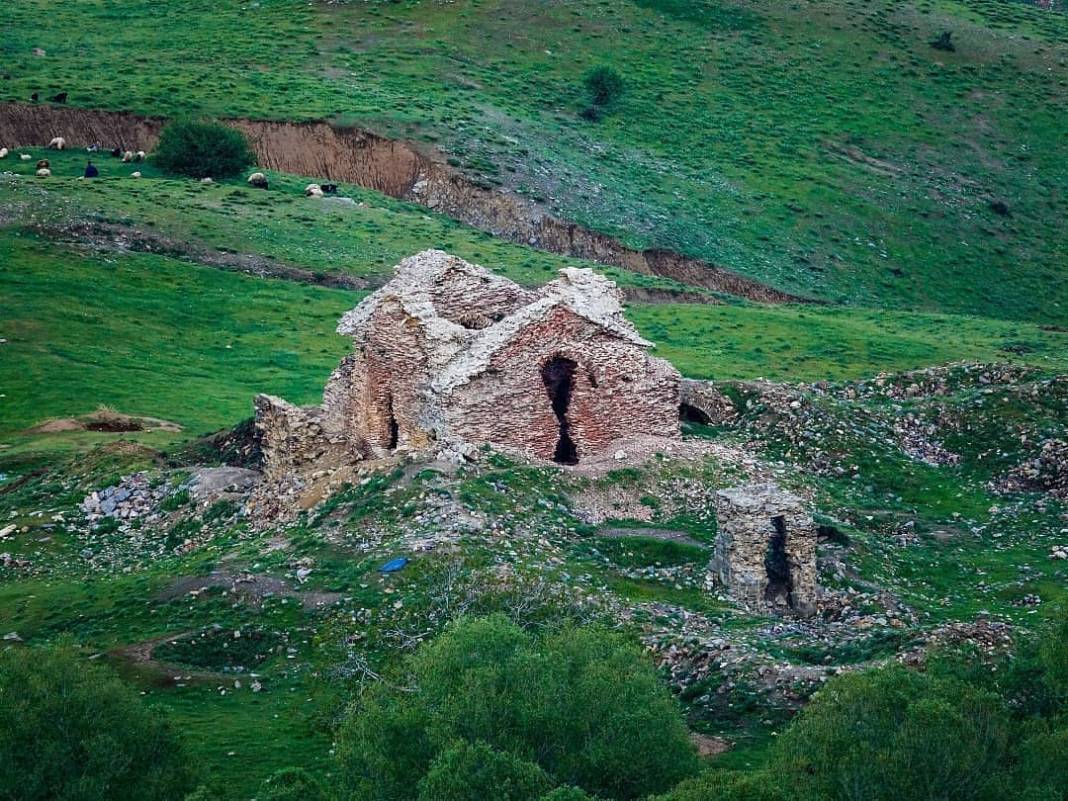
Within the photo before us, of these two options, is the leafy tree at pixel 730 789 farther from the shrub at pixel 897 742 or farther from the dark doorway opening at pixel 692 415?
the dark doorway opening at pixel 692 415

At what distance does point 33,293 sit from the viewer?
6488 cm

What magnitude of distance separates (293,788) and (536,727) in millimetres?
3359

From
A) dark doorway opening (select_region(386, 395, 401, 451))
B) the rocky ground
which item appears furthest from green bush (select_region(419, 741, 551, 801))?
dark doorway opening (select_region(386, 395, 401, 451))

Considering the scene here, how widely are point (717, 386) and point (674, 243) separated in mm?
37778

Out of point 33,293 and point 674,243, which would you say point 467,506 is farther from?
point 674,243

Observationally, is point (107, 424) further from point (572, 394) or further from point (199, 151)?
point (199, 151)

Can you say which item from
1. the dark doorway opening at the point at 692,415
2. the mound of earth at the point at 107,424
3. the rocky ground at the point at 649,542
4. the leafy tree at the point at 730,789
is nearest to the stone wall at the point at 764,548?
the rocky ground at the point at 649,542

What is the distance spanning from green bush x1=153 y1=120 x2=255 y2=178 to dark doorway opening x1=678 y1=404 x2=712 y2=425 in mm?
41751

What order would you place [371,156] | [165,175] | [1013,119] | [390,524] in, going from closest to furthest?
[390,524] → [165,175] → [371,156] → [1013,119]

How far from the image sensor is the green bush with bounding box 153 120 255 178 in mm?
82312

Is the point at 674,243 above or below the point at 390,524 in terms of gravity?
below

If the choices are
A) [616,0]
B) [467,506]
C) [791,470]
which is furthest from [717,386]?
[616,0]

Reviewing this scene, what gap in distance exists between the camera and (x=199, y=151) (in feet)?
271

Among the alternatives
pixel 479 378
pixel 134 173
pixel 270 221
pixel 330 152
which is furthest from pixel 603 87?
pixel 479 378
